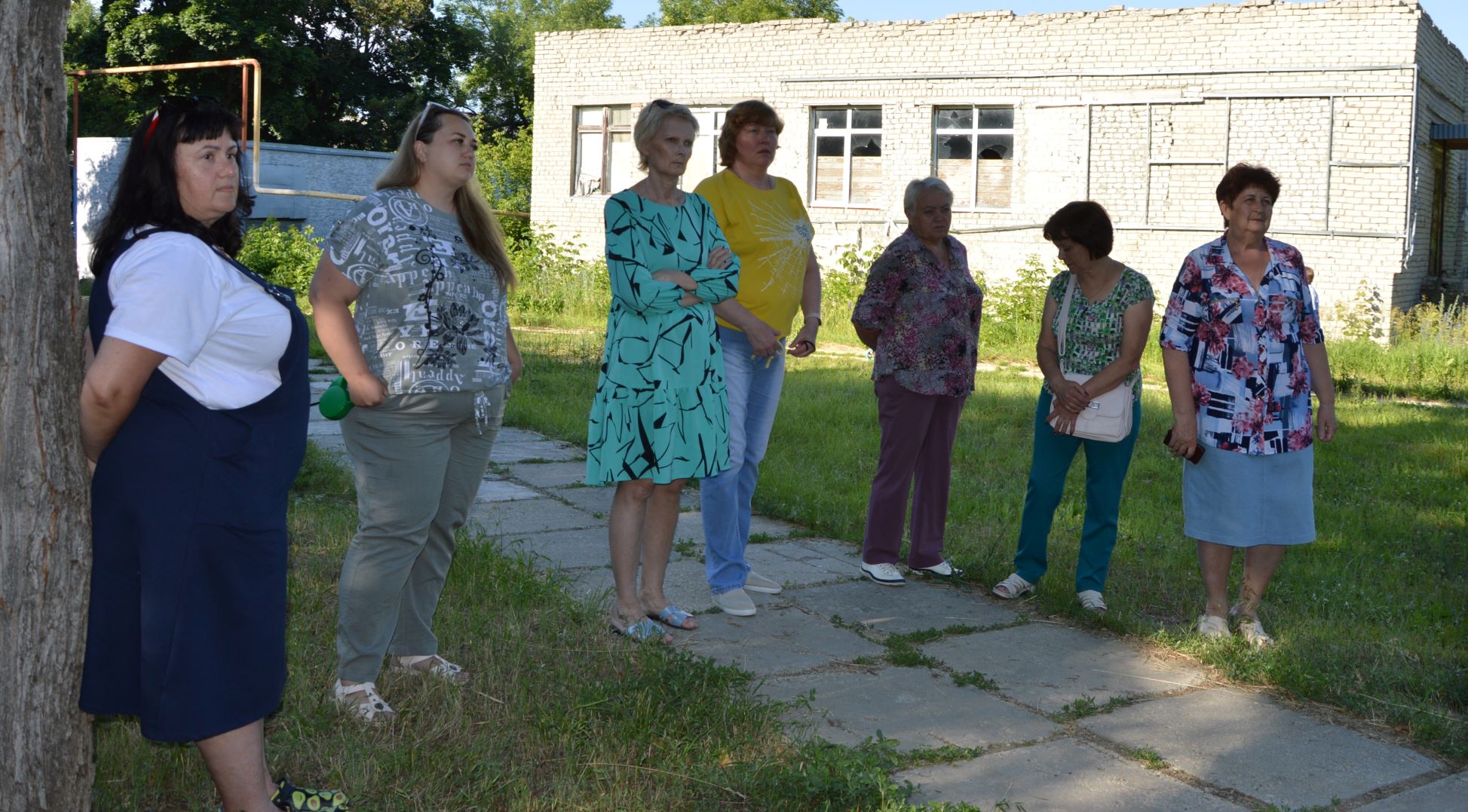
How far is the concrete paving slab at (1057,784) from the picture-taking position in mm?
3490

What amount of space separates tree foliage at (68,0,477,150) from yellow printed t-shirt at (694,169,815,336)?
35125mm

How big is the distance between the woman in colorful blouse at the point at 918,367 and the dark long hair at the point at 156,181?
3403mm

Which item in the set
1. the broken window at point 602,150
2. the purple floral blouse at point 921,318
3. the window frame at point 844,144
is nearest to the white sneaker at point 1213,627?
the purple floral blouse at point 921,318

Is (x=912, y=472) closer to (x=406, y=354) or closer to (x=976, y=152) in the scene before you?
(x=406, y=354)

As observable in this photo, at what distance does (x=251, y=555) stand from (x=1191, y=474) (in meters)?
3.64

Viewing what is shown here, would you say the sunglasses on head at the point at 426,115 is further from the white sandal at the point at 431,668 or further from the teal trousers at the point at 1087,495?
the teal trousers at the point at 1087,495

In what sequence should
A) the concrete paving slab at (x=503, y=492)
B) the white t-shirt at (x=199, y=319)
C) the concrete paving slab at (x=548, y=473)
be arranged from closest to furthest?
the white t-shirt at (x=199, y=319), the concrete paving slab at (x=503, y=492), the concrete paving slab at (x=548, y=473)

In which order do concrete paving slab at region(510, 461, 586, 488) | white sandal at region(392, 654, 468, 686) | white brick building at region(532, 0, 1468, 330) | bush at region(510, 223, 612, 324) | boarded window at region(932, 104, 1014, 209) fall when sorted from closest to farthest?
white sandal at region(392, 654, 468, 686), concrete paving slab at region(510, 461, 586, 488), white brick building at region(532, 0, 1468, 330), bush at region(510, 223, 612, 324), boarded window at region(932, 104, 1014, 209)

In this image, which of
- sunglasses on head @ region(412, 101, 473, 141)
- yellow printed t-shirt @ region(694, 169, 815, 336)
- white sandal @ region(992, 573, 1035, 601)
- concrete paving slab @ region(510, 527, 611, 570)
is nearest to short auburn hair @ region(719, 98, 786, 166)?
yellow printed t-shirt @ region(694, 169, 815, 336)

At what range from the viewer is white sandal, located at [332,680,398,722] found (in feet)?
12.4

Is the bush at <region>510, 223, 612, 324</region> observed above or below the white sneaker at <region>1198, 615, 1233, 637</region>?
above

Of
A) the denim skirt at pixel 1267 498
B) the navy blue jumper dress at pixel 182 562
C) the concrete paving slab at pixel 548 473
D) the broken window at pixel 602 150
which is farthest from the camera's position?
the broken window at pixel 602 150

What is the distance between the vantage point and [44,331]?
2.72 meters

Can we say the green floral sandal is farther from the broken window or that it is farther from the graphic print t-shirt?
the broken window
